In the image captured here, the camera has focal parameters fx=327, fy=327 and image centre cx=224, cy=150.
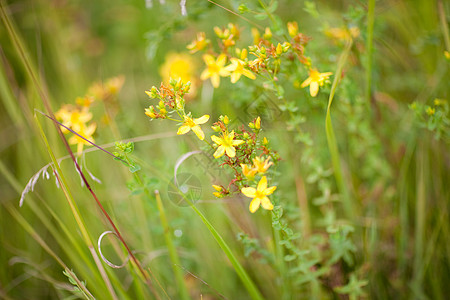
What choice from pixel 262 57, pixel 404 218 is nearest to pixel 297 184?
pixel 404 218

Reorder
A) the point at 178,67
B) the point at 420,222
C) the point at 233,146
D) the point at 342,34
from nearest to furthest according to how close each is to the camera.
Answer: the point at 233,146 → the point at 420,222 → the point at 342,34 → the point at 178,67

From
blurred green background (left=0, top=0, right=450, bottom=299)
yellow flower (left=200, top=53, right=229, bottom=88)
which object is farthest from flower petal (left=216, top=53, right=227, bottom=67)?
blurred green background (left=0, top=0, right=450, bottom=299)

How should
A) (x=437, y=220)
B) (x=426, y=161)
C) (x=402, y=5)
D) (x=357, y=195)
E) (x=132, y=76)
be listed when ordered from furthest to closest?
(x=132, y=76), (x=402, y=5), (x=357, y=195), (x=426, y=161), (x=437, y=220)

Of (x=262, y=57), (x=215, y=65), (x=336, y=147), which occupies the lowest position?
(x=336, y=147)

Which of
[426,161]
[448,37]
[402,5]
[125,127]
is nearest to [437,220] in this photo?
[426,161]

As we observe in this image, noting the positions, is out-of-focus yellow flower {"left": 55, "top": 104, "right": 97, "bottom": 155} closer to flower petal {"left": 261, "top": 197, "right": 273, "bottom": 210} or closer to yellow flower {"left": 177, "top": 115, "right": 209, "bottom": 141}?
yellow flower {"left": 177, "top": 115, "right": 209, "bottom": 141}

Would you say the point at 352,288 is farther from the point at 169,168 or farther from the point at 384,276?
the point at 169,168

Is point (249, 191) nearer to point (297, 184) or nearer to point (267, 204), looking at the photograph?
point (267, 204)

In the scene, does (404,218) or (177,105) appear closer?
(177,105)

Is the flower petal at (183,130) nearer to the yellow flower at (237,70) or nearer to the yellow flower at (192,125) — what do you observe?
the yellow flower at (192,125)

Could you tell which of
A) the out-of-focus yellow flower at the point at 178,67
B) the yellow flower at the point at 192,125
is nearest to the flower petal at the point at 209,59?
the yellow flower at the point at 192,125

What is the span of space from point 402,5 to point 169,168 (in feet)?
6.02

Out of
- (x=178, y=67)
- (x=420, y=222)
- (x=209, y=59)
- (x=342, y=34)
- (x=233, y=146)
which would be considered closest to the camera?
A: (x=233, y=146)

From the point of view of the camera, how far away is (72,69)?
2740 millimetres
